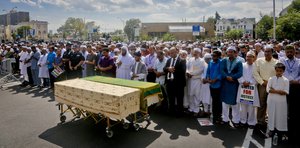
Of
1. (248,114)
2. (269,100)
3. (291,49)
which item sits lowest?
(248,114)

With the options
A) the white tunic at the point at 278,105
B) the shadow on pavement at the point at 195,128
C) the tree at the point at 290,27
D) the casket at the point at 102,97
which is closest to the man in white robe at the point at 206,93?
the shadow on pavement at the point at 195,128

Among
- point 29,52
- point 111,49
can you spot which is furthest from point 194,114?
point 29,52

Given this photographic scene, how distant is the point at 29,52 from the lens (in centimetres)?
1288

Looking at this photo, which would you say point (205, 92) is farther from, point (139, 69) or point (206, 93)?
point (139, 69)

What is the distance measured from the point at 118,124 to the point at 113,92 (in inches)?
62.5

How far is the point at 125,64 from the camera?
874 centimetres

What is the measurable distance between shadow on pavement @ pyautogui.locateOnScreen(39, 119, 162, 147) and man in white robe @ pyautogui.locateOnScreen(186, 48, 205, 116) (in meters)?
1.92

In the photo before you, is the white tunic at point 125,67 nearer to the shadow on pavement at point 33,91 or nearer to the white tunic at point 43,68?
the shadow on pavement at point 33,91

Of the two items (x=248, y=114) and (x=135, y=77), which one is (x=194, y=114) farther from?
(x=135, y=77)

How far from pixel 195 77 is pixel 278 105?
256 cm

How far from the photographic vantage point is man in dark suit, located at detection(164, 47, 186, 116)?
295 inches

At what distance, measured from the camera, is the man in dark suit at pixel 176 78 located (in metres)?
7.48

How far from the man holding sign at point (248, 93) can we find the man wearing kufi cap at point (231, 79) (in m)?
0.12

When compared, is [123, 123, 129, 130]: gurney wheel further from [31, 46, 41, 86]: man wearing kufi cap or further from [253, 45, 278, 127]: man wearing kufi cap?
[31, 46, 41, 86]: man wearing kufi cap
